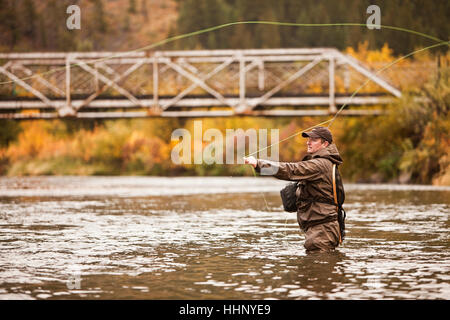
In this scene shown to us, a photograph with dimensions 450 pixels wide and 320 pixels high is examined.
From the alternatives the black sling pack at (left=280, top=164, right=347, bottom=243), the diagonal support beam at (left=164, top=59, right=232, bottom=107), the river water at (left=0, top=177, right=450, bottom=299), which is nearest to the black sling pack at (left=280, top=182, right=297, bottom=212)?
the black sling pack at (left=280, top=164, right=347, bottom=243)

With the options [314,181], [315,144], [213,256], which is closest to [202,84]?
[213,256]

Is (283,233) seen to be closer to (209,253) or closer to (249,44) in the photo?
(209,253)

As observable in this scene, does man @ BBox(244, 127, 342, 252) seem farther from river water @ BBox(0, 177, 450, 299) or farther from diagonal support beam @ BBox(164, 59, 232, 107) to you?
diagonal support beam @ BBox(164, 59, 232, 107)

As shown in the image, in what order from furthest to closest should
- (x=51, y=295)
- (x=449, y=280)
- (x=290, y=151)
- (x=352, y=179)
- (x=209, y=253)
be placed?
(x=290, y=151), (x=352, y=179), (x=209, y=253), (x=449, y=280), (x=51, y=295)

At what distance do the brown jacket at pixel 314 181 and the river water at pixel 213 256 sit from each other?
0.52 m

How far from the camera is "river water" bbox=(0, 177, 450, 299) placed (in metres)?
8.35

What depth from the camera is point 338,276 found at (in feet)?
29.8

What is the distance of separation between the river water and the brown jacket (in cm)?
52

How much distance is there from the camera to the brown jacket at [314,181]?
10.1 meters

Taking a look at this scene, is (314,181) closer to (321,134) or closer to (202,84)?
(321,134)

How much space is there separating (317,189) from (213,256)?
5.38 feet

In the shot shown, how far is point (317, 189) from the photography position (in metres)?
10.3

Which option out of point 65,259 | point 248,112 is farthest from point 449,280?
point 248,112
